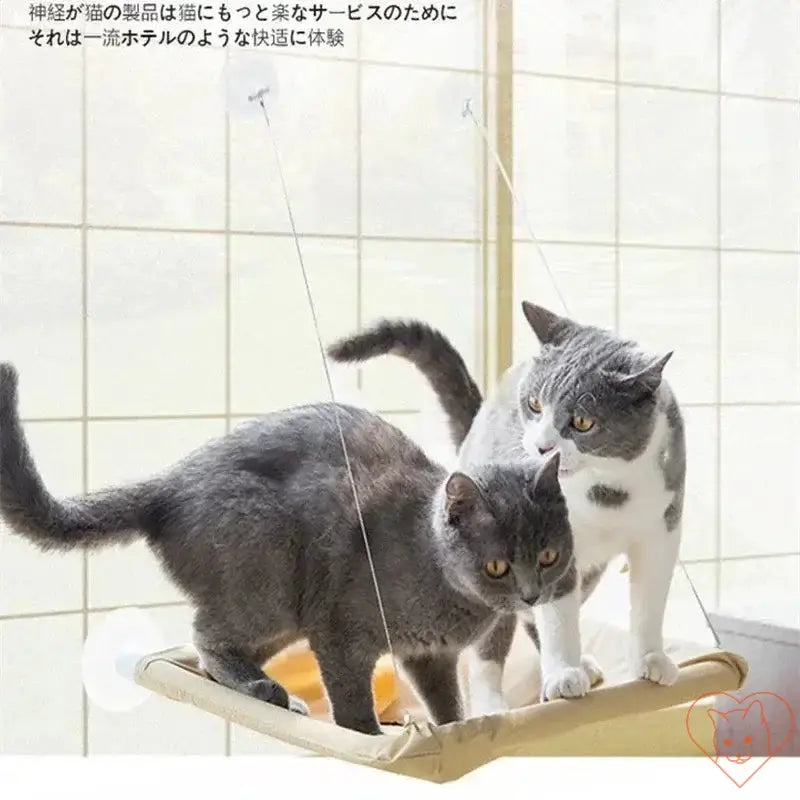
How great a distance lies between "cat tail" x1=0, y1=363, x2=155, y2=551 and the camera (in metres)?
1.02

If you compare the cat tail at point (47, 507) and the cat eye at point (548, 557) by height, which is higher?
the cat tail at point (47, 507)

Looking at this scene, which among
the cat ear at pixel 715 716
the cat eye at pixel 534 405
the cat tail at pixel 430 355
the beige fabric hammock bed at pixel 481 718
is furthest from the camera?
the cat ear at pixel 715 716

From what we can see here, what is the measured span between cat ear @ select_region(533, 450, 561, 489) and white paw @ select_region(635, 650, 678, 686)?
0.20 meters

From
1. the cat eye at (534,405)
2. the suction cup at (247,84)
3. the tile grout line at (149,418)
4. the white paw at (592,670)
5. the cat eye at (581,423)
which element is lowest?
the white paw at (592,670)

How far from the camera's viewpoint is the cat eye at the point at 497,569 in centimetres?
93

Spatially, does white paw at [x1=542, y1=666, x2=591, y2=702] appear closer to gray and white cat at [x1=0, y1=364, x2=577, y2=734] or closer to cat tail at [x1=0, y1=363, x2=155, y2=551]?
gray and white cat at [x1=0, y1=364, x2=577, y2=734]

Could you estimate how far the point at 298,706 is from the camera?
0.99 m

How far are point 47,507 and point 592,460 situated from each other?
482mm

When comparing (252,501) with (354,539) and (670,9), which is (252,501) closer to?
(354,539)

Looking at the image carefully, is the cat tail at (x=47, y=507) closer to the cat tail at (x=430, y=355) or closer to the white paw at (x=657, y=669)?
the cat tail at (x=430, y=355)

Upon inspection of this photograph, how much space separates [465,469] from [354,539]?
114mm

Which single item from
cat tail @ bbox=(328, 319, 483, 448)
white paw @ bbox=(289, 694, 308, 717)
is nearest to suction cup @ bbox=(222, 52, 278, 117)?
cat tail @ bbox=(328, 319, 483, 448)

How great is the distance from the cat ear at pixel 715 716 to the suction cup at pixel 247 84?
1132 millimetres

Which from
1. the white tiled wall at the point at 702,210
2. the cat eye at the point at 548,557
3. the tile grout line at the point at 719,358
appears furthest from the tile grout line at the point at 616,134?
the cat eye at the point at 548,557
